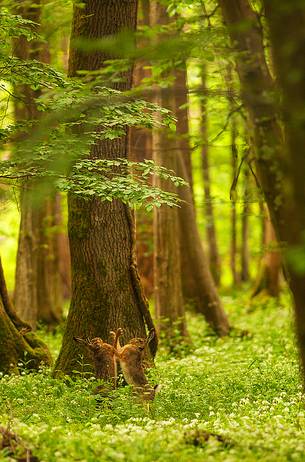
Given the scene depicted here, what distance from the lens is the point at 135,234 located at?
12.3 m

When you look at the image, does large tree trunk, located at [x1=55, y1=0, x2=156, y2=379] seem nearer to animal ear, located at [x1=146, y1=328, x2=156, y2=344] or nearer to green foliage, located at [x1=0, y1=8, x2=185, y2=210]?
animal ear, located at [x1=146, y1=328, x2=156, y2=344]

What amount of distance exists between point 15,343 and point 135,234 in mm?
2977

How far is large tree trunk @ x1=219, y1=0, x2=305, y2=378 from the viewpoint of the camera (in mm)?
6207

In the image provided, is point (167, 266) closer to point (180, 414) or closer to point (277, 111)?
point (180, 414)

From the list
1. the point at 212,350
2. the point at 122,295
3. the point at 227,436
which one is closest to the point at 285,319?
the point at 212,350

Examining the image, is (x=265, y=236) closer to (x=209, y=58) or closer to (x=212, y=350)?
(x=212, y=350)

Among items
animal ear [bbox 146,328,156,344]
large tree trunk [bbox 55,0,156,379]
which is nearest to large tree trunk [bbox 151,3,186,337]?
large tree trunk [bbox 55,0,156,379]

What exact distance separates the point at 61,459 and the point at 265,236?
69.3 ft

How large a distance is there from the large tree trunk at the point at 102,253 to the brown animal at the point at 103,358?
4.54 feet

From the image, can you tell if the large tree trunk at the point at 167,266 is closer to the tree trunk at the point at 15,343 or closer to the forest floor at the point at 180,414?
the forest floor at the point at 180,414

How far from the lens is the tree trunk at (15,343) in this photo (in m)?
13.0

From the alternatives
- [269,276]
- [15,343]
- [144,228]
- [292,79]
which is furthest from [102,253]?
[269,276]

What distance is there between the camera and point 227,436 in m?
7.30

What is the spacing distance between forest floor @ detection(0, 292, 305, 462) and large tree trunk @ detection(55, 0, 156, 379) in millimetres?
927
